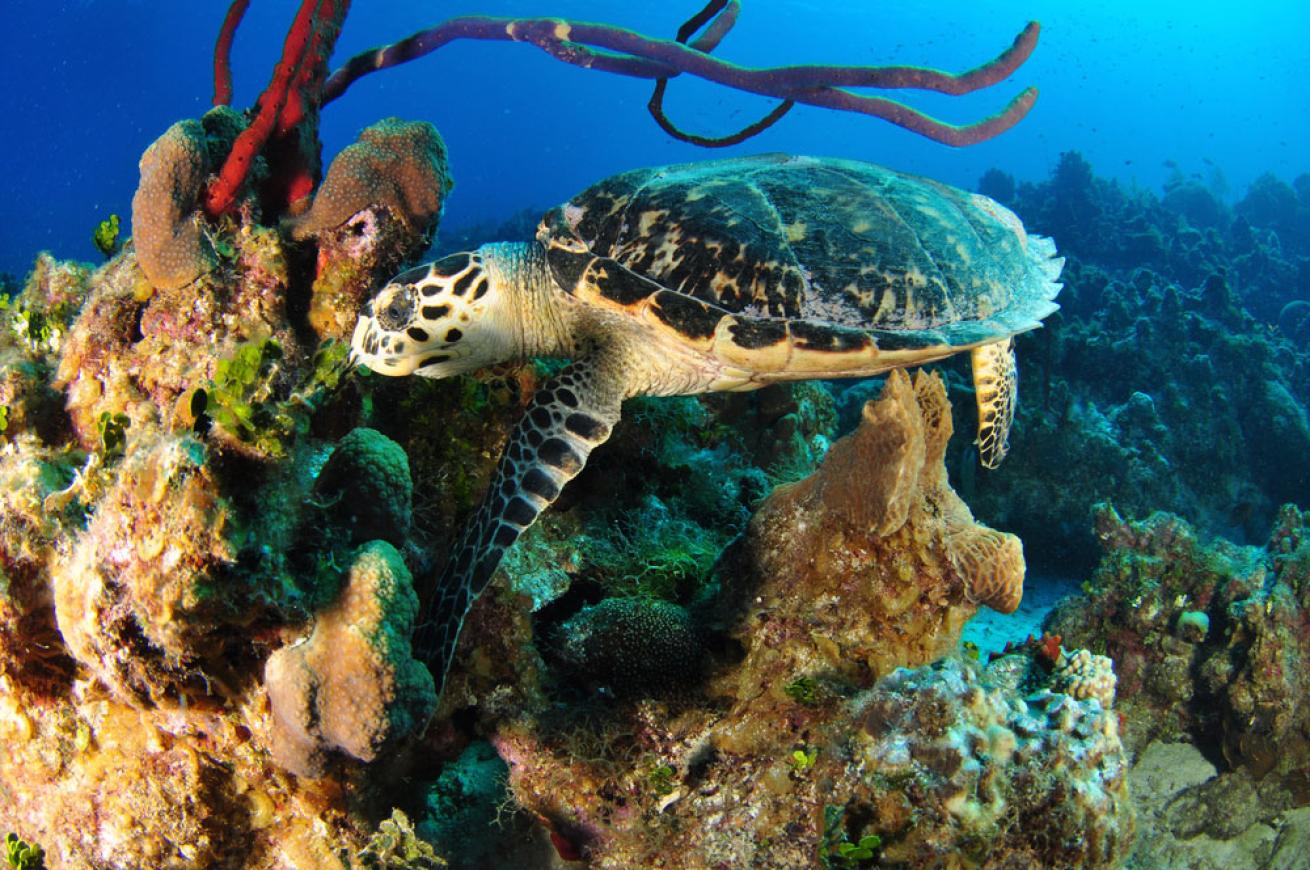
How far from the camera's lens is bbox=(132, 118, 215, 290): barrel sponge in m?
2.61

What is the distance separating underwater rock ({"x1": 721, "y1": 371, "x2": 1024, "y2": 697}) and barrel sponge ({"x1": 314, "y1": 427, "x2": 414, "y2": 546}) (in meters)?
1.46

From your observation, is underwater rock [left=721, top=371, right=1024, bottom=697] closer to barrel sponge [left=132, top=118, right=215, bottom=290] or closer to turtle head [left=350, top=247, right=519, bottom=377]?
turtle head [left=350, top=247, right=519, bottom=377]

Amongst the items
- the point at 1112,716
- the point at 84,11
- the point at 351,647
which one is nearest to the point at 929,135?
the point at 1112,716

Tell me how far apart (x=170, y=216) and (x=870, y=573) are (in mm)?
3191

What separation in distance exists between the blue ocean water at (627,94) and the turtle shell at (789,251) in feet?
129

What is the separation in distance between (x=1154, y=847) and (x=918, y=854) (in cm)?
344

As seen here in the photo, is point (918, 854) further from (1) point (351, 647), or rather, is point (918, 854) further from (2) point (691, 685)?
(1) point (351, 647)

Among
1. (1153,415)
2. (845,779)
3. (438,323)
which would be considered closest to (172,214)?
(438,323)

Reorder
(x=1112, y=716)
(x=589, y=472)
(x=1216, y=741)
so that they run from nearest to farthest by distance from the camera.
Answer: (x=1112, y=716) → (x=589, y=472) → (x=1216, y=741)

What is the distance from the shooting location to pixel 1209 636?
461 centimetres

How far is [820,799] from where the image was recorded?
7.21ft

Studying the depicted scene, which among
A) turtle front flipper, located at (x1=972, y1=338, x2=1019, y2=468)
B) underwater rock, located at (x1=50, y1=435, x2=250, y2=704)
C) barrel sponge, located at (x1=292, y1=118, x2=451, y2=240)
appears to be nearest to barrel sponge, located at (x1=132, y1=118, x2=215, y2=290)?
barrel sponge, located at (x1=292, y1=118, x2=451, y2=240)

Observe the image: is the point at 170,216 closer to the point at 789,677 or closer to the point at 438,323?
the point at 438,323

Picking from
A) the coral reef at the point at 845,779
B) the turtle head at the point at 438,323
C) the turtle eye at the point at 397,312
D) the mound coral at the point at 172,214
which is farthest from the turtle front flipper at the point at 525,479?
the mound coral at the point at 172,214
